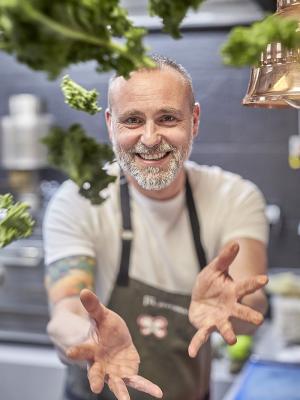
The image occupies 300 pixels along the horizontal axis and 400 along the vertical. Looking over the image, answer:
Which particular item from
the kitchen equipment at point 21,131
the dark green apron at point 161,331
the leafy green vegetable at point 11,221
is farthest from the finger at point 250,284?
the kitchen equipment at point 21,131

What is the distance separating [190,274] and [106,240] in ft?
0.35

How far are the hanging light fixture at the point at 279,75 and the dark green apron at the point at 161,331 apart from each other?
169mm

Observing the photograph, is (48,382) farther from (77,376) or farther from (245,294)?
(245,294)

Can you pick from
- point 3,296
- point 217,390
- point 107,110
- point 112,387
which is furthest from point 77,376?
point 3,296

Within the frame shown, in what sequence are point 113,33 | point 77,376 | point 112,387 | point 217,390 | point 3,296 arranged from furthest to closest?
point 3,296
point 217,390
point 77,376
point 112,387
point 113,33

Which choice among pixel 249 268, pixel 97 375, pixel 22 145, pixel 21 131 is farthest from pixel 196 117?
pixel 22 145

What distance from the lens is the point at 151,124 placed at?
66 cm

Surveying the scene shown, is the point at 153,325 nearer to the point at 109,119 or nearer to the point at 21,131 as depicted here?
the point at 109,119

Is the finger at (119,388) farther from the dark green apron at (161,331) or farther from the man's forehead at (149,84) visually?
the man's forehead at (149,84)

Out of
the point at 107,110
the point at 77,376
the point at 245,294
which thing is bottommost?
the point at 77,376

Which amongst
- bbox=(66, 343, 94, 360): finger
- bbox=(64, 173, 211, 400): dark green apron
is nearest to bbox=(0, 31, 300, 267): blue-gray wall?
bbox=(64, 173, 211, 400): dark green apron

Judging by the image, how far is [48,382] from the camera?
4.30 ft

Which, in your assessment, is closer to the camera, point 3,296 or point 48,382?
point 48,382

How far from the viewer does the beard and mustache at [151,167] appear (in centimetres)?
66
